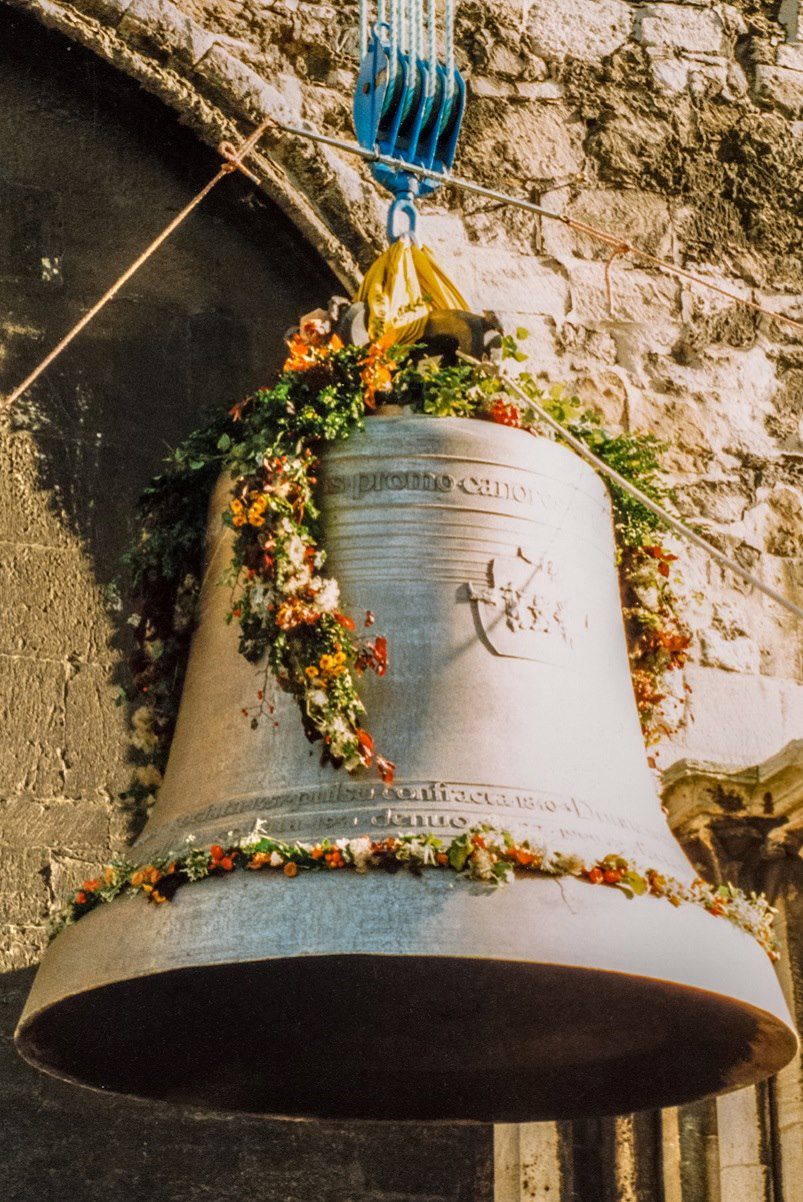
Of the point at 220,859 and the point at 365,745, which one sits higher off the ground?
the point at 365,745

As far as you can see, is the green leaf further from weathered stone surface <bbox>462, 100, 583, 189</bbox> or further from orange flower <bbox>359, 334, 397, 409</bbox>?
weathered stone surface <bbox>462, 100, 583, 189</bbox>

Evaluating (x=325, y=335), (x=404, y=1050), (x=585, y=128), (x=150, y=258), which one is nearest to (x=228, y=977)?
(x=404, y=1050)

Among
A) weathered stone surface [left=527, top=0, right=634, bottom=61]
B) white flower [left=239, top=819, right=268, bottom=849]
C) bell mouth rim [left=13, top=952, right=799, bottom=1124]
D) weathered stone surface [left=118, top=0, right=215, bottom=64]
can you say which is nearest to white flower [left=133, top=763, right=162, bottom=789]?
bell mouth rim [left=13, top=952, right=799, bottom=1124]

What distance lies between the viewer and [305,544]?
3068 mm

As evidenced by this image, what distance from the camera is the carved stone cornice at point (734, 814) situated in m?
3.95

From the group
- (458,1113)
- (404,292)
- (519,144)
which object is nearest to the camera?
(458,1113)

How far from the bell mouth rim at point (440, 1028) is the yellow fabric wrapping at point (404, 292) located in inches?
43.7

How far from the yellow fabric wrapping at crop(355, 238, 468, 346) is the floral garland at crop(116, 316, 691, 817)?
0.26 ft

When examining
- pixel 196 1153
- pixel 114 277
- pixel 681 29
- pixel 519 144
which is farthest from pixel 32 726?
pixel 681 29

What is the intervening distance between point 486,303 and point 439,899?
90.8 inches

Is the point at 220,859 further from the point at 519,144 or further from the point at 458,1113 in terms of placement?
the point at 519,144

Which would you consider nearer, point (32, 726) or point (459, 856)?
point (459, 856)

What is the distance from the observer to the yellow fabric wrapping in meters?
3.45

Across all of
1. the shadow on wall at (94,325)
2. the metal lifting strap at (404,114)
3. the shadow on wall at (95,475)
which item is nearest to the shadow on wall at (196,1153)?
the shadow on wall at (95,475)
